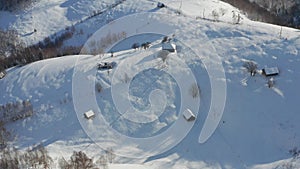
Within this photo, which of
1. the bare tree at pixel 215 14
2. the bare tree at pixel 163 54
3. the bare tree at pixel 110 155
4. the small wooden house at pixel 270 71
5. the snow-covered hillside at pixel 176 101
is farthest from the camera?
the bare tree at pixel 215 14

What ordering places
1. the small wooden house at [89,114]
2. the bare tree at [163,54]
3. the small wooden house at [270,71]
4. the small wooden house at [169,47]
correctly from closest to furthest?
the small wooden house at [89,114]
the small wooden house at [270,71]
the bare tree at [163,54]
the small wooden house at [169,47]

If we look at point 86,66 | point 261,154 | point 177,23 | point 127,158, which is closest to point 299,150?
point 261,154

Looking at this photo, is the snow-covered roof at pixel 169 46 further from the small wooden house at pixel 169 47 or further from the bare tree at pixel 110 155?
→ the bare tree at pixel 110 155

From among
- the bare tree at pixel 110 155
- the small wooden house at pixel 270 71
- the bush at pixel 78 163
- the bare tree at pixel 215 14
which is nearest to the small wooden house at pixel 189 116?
the bare tree at pixel 110 155

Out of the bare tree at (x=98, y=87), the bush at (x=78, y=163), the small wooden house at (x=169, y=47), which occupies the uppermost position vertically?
the small wooden house at (x=169, y=47)

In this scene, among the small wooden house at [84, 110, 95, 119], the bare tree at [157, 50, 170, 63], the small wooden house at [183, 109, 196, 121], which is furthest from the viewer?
the bare tree at [157, 50, 170, 63]

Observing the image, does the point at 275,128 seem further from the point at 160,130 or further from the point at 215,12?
the point at 215,12

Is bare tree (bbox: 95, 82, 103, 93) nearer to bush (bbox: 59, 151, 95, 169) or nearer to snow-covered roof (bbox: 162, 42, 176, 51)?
snow-covered roof (bbox: 162, 42, 176, 51)

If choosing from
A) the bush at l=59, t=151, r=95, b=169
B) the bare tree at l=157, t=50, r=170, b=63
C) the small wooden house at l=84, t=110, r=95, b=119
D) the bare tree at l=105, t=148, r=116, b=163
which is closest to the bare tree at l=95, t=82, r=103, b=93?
the small wooden house at l=84, t=110, r=95, b=119
